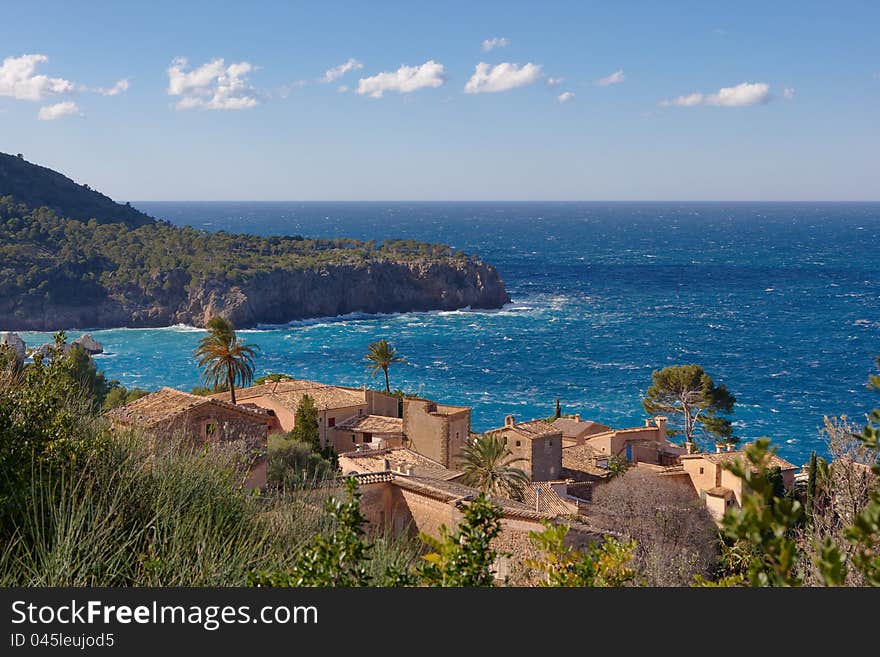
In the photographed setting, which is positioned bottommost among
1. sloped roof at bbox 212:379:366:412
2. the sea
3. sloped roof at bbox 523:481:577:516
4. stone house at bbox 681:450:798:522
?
the sea

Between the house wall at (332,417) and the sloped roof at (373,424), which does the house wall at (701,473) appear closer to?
the sloped roof at (373,424)

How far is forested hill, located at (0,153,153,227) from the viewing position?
4921 inches

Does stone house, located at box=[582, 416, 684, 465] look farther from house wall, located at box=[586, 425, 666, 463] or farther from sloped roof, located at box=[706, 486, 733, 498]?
sloped roof, located at box=[706, 486, 733, 498]

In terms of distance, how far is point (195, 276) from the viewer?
100188 millimetres

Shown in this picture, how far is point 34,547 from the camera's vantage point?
279 inches

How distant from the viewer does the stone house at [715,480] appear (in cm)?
2734

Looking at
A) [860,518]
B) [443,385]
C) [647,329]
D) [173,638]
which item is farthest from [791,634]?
[647,329]

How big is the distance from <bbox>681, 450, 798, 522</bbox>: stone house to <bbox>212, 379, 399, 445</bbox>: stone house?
13436 millimetres

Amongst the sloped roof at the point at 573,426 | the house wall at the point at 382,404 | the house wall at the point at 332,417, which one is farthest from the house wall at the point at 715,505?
the house wall at the point at 382,404

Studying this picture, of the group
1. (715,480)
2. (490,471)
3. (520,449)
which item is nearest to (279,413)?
(520,449)

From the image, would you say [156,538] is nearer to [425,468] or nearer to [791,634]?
[791,634]

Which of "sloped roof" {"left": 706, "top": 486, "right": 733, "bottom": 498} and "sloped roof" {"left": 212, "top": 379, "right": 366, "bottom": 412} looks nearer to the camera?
"sloped roof" {"left": 706, "top": 486, "right": 733, "bottom": 498}

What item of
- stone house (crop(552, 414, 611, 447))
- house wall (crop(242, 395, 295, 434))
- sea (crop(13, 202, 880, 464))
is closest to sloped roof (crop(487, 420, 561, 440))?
stone house (crop(552, 414, 611, 447))

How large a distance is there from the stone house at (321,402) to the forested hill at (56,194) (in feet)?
310
